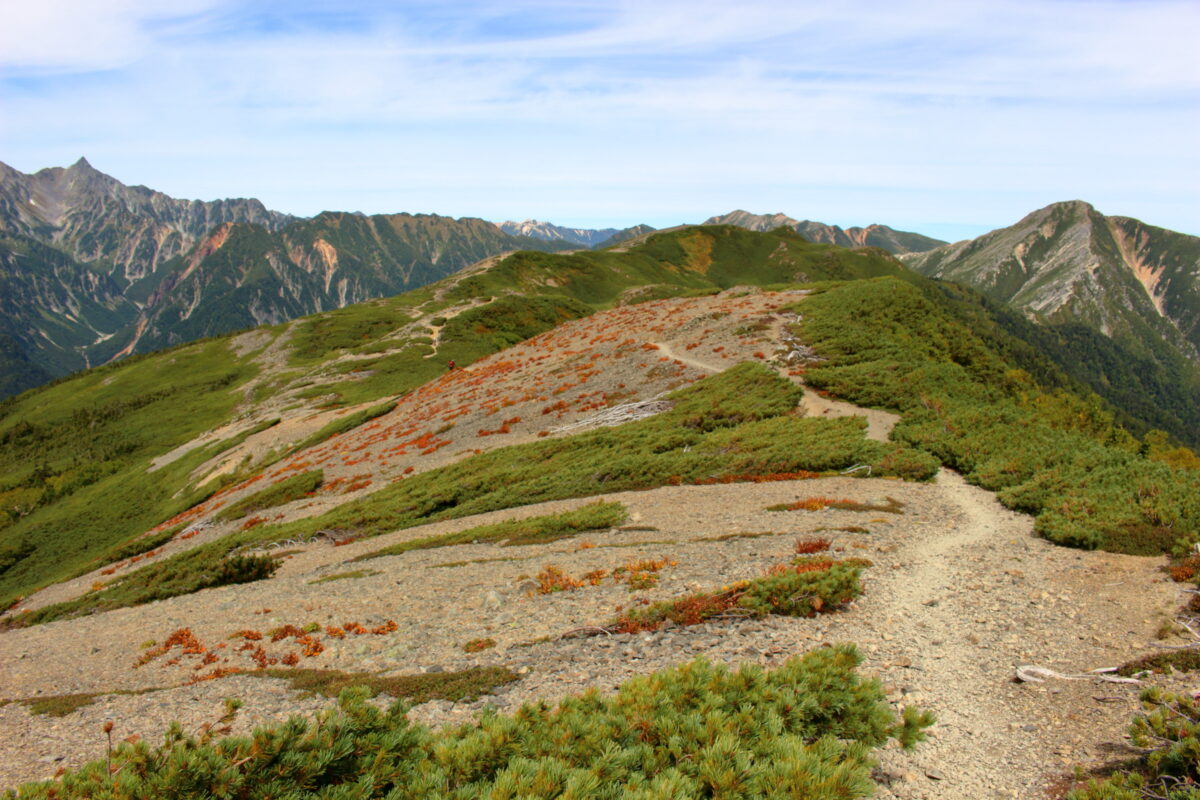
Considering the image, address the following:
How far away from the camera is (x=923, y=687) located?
10578 millimetres

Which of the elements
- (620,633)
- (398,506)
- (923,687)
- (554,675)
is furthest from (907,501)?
(398,506)

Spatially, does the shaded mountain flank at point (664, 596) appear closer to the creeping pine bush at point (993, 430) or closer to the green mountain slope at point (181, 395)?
the creeping pine bush at point (993, 430)

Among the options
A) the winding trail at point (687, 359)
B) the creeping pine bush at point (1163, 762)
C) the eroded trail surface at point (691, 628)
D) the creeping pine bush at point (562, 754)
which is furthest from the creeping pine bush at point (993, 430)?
the creeping pine bush at point (562, 754)

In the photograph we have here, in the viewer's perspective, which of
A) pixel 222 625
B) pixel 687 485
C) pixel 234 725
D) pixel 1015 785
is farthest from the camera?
pixel 687 485

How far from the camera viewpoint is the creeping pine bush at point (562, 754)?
5.56 metres

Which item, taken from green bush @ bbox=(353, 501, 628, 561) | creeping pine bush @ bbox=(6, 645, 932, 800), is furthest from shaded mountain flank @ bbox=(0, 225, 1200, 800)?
green bush @ bbox=(353, 501, 628, 561)

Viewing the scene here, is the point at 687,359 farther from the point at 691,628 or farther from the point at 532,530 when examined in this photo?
the point at 691,628

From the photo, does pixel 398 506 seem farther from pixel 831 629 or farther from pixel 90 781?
pixel 90 781

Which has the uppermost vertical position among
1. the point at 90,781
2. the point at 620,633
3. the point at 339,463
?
the point at 90,781

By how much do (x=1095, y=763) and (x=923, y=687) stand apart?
2.58m


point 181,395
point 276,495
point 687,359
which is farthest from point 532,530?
point 181,395

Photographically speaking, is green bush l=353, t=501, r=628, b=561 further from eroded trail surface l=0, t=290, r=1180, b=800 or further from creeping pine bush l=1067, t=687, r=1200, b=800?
creeping pine bush l=1067, t=687, r=1200, b=800

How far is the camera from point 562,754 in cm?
682

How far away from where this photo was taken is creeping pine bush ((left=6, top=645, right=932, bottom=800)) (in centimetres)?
556
